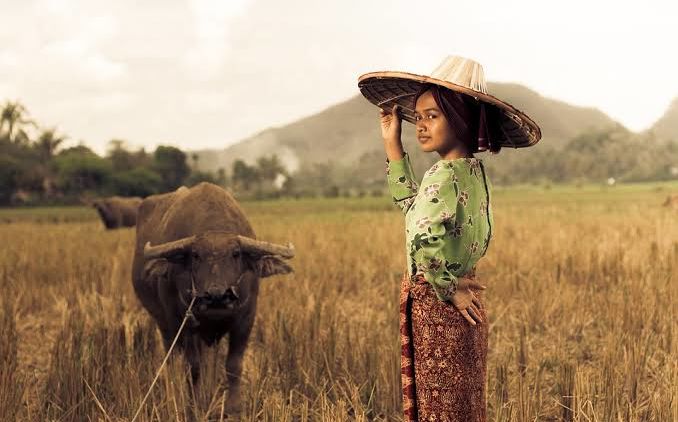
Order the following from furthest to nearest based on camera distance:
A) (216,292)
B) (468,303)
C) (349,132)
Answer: (349,132), (216,292), (468,303)

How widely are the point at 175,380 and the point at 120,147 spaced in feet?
52.2

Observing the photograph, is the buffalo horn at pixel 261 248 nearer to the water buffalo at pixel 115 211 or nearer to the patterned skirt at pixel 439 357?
the patterned skirt at pixel 439 357

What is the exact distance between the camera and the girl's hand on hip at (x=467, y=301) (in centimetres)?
191

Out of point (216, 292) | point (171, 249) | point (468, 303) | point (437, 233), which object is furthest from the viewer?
point (171, 249)

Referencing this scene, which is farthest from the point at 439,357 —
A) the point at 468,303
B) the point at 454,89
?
the point at 454,89

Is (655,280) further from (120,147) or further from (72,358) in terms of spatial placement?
(120,147)

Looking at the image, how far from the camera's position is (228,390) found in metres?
3.52

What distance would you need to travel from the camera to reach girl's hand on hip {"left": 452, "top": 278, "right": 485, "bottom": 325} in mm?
1906

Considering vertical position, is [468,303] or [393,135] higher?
[393,135]

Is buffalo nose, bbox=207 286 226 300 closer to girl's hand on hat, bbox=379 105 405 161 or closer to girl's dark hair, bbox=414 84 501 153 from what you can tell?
girl's hand on hat, bbox=379 105 405 161

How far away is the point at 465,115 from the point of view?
6.37ft

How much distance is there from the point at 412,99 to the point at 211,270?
164 cm

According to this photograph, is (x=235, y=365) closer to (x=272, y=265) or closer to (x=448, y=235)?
(x=272, y=265)

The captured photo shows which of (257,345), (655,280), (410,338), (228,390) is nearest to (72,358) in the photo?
(228,390)
